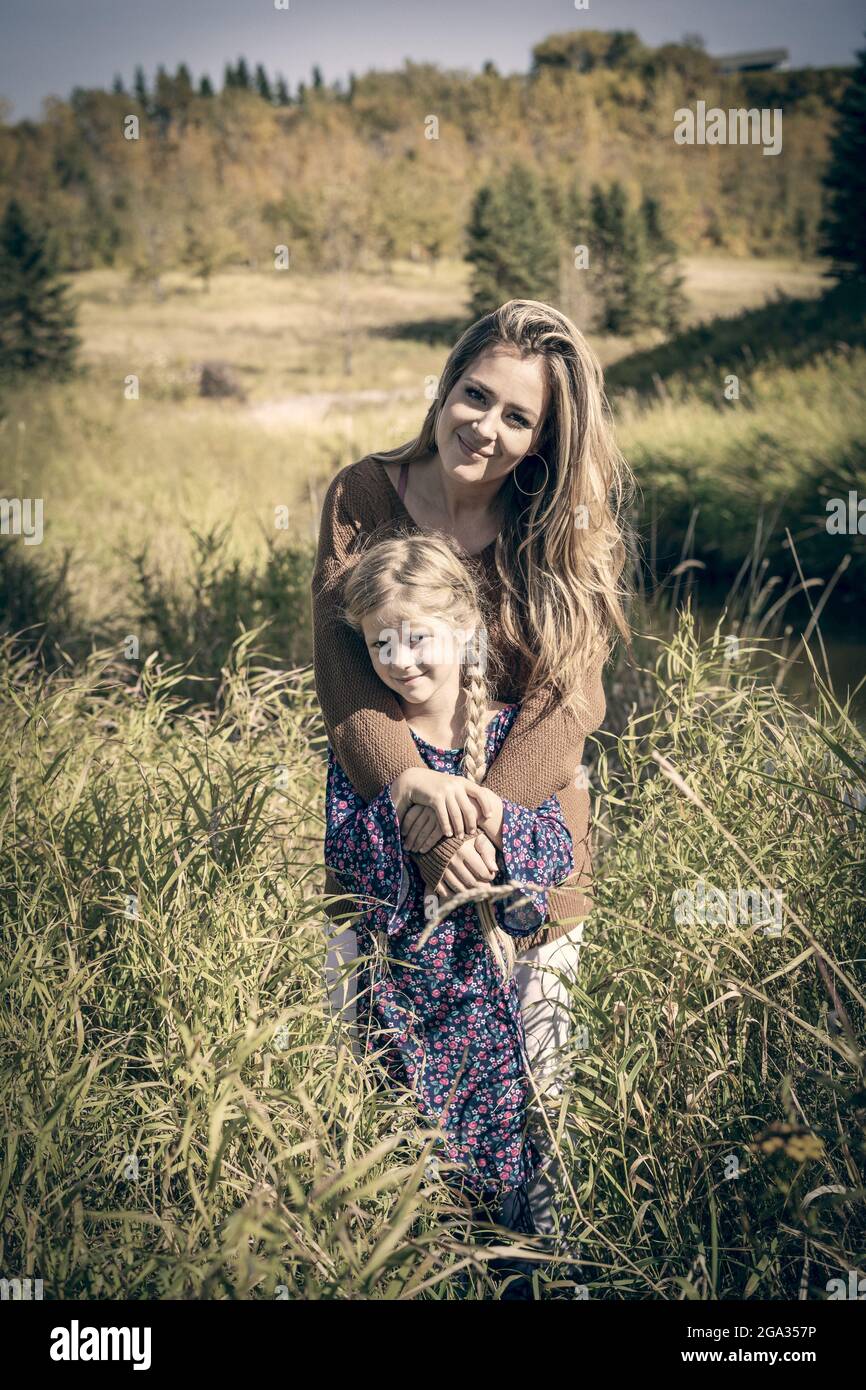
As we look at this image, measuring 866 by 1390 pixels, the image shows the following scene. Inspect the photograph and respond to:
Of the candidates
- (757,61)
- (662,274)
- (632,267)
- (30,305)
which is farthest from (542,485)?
(757,61)

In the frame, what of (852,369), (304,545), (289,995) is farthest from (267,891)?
(852,369)

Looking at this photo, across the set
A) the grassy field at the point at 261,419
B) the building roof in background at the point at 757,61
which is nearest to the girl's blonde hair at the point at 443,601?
the grassy field at the point at 261,419

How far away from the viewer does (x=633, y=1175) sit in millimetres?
1703

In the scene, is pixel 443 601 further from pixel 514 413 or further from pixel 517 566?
pixel 514 413

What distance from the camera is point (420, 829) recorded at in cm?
168

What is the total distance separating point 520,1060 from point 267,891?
700 millimetres

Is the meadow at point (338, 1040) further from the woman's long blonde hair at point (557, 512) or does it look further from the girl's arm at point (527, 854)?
the woman's long blonde hair at point (557, 512)

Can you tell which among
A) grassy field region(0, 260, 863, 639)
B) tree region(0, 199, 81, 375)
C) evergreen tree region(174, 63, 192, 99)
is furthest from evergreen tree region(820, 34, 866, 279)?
evergreen tree region(174, 63, 192, 99)

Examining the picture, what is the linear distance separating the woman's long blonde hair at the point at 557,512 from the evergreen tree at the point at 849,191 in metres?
20.0

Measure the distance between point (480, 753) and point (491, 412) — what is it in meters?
0.61

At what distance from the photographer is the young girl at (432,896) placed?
170cm

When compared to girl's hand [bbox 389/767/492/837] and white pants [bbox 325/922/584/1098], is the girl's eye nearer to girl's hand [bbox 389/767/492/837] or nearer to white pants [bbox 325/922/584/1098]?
girl's hand [bbox 389/767/492/837]

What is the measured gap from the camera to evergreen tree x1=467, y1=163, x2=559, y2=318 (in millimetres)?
30500

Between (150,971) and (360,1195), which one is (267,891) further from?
(360,1195)
